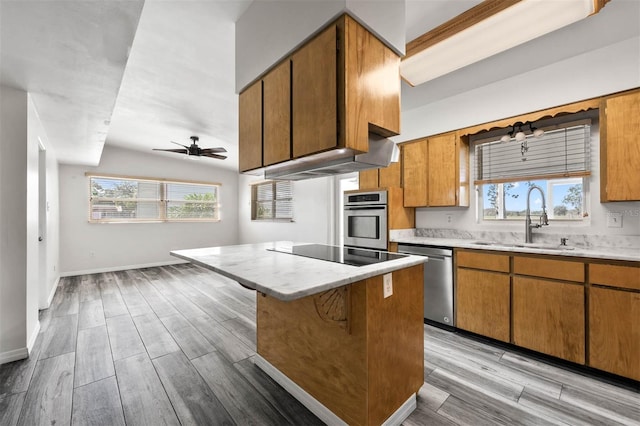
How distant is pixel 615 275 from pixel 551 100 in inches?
67.9

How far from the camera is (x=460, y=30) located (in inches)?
81.0

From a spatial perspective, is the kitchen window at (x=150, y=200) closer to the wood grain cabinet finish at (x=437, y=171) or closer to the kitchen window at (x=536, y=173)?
the wood grain cabinet finish at (x=437, y=171)

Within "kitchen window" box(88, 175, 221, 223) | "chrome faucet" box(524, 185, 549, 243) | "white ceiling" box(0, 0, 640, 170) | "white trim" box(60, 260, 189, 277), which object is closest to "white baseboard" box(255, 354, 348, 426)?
"white ceiling" box(0, 0, 640, 170)

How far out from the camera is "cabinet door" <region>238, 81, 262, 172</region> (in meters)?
2.07

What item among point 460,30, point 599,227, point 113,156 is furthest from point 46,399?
point 113,156

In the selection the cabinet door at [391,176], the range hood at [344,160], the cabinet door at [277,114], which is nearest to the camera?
the range hood at [344,160]

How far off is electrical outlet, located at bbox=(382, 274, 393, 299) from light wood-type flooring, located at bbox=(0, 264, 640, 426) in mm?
820

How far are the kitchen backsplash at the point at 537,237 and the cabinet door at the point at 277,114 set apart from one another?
6.95ft

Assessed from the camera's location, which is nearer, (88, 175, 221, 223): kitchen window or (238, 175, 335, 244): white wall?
(238, 175, 335, 244): white wall

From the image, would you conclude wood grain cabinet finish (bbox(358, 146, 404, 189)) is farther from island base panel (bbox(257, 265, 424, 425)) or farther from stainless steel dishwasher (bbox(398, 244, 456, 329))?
island base panel (bbox(257, 265, 424, 425))

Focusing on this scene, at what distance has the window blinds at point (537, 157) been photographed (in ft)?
8.68

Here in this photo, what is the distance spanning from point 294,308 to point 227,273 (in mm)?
729

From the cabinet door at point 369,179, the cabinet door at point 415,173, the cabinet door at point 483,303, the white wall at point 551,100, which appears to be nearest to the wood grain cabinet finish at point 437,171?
the cabinet door at point 415,173

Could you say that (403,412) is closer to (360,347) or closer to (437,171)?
(360,347)
